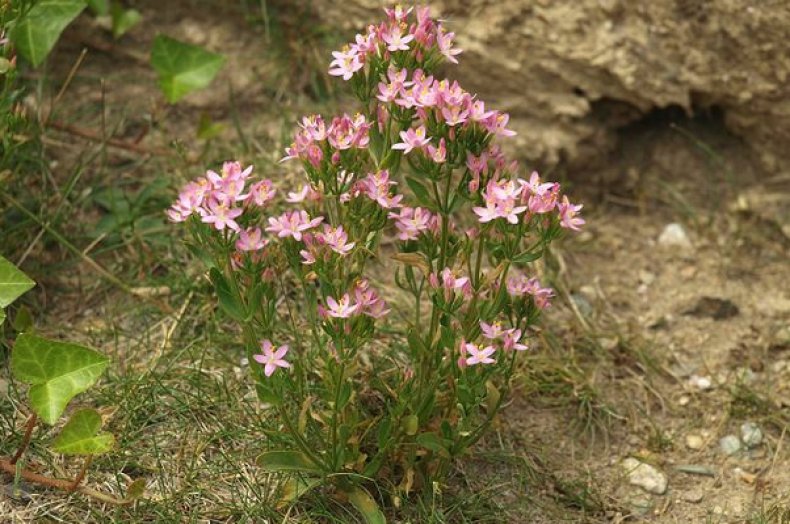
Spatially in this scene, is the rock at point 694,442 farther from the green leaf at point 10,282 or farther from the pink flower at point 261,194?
the green leaf at point 10,282

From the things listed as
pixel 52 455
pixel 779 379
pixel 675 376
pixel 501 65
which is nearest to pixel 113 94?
pixel 501 65

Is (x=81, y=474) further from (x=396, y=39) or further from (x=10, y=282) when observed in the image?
(x=396, y=39)

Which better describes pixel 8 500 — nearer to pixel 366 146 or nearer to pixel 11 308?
pixel 11 308

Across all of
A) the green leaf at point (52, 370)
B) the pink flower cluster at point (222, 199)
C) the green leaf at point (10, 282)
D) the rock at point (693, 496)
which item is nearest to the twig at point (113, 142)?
the green leaf at point (10, 282)

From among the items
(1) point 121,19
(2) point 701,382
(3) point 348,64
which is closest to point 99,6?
(1) point 121,19

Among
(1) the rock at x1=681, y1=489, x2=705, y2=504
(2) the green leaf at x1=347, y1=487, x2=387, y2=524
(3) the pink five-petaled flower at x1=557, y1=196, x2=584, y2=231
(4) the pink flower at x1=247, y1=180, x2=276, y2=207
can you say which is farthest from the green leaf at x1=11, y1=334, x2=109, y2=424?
(1) the rock at x1=681, y1=489, x2=705, y2=504

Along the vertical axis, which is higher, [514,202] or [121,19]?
[514,202]
